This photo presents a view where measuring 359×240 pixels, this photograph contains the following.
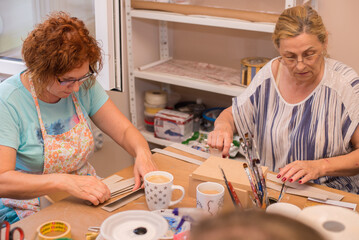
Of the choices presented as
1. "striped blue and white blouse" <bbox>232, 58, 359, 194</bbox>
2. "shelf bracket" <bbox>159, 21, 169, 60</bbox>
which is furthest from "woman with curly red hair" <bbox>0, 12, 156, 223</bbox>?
"shelf bracket" <bbox>159, 21, 169, 60</bbox>

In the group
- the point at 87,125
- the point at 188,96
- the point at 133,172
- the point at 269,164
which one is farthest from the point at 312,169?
the point at 188,96

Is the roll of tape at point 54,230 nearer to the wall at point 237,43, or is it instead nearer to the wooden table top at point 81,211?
the wooden table top at point 81,211

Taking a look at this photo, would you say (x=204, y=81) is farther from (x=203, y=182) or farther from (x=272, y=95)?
(x=203, y=182)

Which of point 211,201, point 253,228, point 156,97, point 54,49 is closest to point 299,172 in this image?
point 211,201

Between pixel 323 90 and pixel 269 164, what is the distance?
37cm

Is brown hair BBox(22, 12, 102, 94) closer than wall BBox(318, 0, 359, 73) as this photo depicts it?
Yes

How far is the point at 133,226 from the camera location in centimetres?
102

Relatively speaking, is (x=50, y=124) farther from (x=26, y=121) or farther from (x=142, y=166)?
(x=142, y=166)

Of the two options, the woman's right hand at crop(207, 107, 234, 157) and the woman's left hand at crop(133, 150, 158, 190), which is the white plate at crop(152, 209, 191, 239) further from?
the woman's right hand at crop(207, 107, 234, 157)

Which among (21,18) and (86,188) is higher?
(21,18)

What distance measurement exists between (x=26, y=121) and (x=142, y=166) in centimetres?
41

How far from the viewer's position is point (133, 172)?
145cm

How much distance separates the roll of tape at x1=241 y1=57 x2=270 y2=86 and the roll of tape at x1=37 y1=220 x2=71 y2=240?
1396 millimetres

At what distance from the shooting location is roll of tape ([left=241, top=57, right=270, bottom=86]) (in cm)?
217
